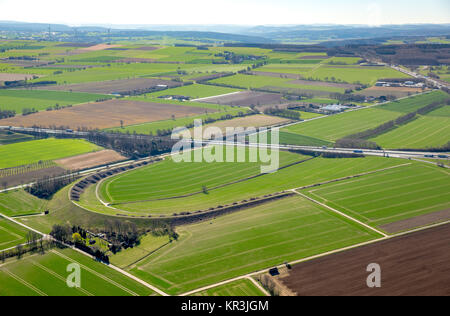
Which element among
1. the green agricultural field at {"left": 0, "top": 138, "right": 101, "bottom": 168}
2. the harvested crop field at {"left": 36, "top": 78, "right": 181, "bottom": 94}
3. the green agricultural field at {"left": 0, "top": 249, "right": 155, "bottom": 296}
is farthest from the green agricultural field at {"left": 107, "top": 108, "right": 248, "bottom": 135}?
the green agricultural field at {"left": 0, "top": 249, "right": 155, "bottom": 296}

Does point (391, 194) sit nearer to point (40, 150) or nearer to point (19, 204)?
point (19, 204)

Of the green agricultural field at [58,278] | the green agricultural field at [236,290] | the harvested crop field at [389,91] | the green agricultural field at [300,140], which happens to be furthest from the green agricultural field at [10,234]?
the harvested crop field at [389,91]

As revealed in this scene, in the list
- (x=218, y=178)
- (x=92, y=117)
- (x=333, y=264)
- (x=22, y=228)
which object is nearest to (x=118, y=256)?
(x=22, y=228)

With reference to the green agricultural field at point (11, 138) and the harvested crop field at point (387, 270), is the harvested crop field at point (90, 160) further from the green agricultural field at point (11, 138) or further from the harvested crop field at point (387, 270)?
the harvested crop field at point (387, 270)

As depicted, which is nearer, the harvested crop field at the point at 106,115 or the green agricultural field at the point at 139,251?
the green agricultural field at the point at 139,251

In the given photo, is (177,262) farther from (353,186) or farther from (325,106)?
→ (325,106)
